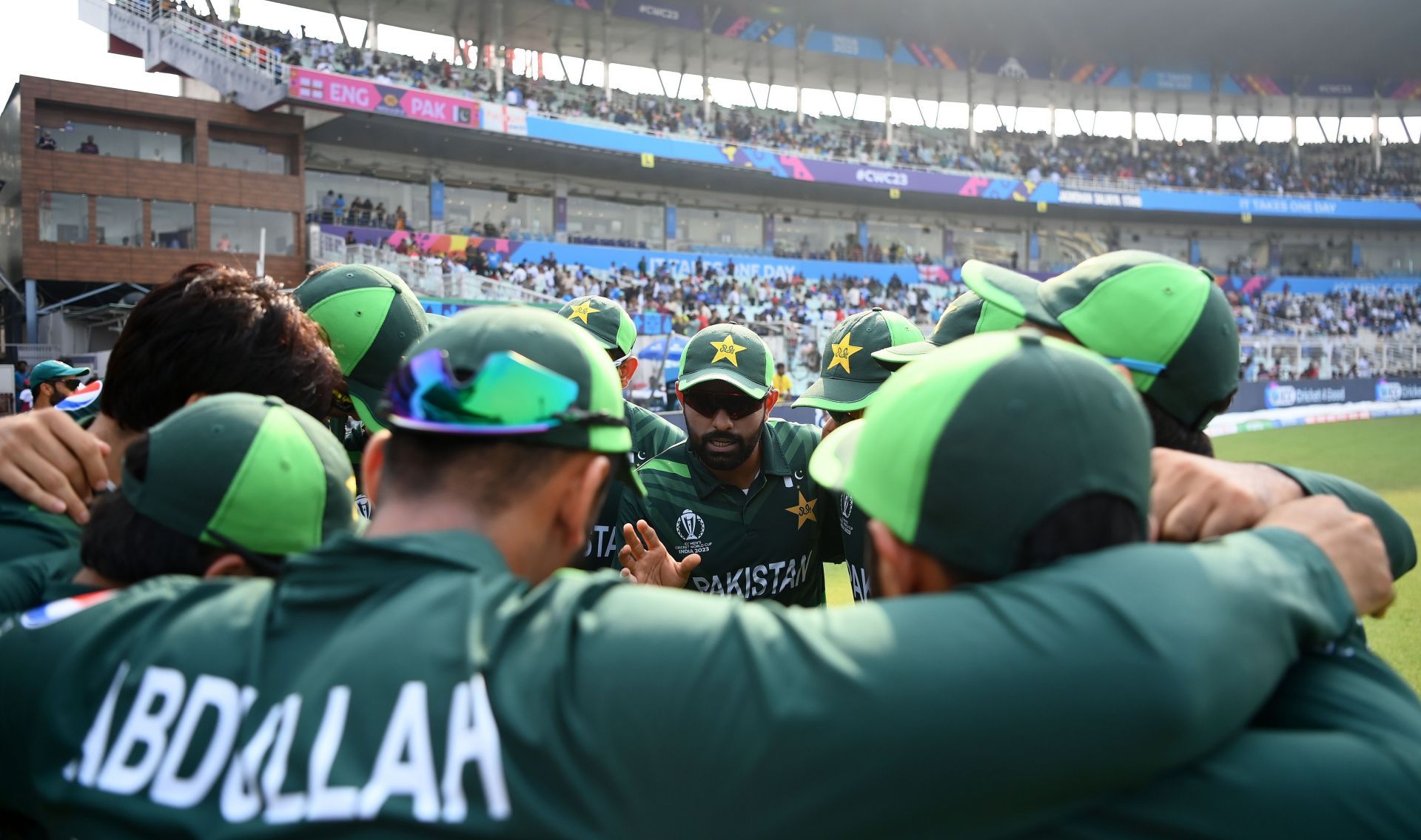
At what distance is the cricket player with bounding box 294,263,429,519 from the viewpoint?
371 cm

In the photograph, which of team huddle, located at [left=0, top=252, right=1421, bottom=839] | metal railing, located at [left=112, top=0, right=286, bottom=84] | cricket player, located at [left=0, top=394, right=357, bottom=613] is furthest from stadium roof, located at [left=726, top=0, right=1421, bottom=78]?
team huddle, located at [left=0, top=252, right=1421, bottom=839]

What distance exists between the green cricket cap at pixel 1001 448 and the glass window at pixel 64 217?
31782mm

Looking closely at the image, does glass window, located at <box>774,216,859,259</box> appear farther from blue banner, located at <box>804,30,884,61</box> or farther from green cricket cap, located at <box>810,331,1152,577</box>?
green cricket cap, located at <box>810,331,1152,577</box>

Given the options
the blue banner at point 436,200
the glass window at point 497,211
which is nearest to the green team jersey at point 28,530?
the glass window at point 497,211

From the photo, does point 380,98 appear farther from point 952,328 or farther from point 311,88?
point 952,328

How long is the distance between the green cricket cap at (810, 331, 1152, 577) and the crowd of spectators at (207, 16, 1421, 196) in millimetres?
33636

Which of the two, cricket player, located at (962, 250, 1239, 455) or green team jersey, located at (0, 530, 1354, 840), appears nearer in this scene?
green team jersey, located at (0, 530, 1354, 840)

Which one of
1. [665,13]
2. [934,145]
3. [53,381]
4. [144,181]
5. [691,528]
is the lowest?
[691,528]

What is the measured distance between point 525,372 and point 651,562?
6.96 feet

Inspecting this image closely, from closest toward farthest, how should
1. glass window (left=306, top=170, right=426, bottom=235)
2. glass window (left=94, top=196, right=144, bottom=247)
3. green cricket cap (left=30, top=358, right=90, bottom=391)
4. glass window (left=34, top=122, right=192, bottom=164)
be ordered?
1. green cricket cap (left=30, top=358, right=90, bottom=391)
2. glass window (left=34, top=122, right=192, bottom=164)
3. glass window (left=94, top=196, right=144, bottom=247)
4. glass window (left=306, top=170, right=426, bottom=235)

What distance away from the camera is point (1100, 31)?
47844 mm

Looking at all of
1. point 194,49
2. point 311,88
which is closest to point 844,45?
point 311,88

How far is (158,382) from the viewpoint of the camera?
250 cm

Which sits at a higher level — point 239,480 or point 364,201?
point 364,201
